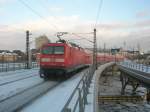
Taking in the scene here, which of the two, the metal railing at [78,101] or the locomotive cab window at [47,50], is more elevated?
the locomotive cab window at [47,50]

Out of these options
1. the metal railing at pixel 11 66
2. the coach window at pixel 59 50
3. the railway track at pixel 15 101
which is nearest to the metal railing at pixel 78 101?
the railway track at pixel 15 101

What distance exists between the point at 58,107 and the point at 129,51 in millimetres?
173250

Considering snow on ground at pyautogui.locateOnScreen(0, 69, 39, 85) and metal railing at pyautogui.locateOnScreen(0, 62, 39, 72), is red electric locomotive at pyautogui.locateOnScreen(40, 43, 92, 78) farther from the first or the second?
metal railing at pyautogui.locateOnScreen(0, 62, 39, 72)

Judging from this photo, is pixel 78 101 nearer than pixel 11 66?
Yes

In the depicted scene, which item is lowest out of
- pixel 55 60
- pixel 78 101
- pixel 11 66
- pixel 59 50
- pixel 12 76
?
pixel 12 76

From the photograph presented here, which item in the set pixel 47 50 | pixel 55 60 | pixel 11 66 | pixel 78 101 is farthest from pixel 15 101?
pixel 11 66

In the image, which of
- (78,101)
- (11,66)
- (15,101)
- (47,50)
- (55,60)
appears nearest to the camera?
(78,101)

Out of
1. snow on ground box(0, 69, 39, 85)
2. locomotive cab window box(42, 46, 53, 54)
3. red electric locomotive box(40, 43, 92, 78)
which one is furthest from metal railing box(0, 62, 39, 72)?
red electric locomotive box(40, 43, 92, 78)

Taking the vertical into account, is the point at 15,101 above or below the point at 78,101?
below

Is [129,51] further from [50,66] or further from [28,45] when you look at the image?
[50,66]

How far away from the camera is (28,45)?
47469mm

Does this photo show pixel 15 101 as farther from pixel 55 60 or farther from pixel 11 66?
pixel 11 66

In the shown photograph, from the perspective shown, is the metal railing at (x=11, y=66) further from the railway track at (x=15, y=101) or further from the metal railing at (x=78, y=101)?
the metal railing at (x=78, y=101)

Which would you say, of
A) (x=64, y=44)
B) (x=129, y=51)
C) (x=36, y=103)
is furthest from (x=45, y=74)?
(x=129, y=51)
